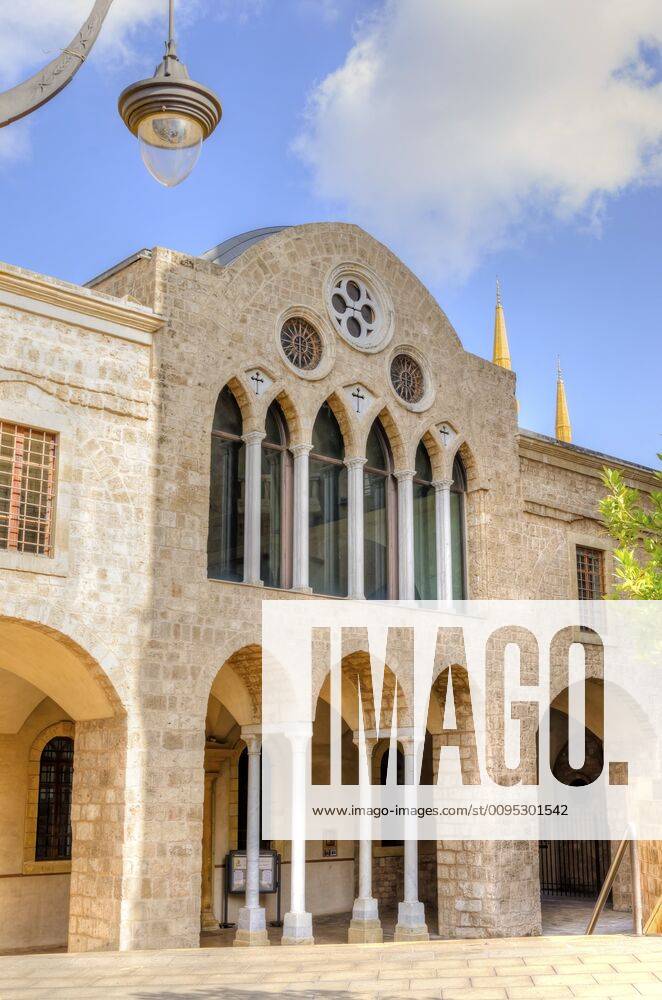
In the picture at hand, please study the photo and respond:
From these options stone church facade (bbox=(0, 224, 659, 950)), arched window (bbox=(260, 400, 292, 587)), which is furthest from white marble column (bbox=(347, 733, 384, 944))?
arched window (bbox=(260, 400, 292, 587))

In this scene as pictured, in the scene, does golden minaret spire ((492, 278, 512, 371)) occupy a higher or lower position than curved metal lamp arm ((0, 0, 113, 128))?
higher

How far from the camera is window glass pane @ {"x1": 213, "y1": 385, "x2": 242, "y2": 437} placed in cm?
1252

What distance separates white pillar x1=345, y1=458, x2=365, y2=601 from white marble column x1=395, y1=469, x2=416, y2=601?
766 mm

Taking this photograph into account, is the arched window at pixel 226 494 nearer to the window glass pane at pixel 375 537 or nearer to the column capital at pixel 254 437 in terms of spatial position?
the column capital at pixel 254 437

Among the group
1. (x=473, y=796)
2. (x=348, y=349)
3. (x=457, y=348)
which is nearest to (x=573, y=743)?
(x=473, y=796)

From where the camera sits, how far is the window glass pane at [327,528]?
43.6 ft

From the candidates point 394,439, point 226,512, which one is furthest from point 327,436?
point 226,512

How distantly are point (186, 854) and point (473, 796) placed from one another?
4795 millimetres

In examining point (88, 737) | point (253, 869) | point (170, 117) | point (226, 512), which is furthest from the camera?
point (253, 869)

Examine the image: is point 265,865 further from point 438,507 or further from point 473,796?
point 438,507

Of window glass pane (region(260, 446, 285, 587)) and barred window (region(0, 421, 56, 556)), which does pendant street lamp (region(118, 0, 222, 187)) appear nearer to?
barred window (region(0, 421, 56, 556))

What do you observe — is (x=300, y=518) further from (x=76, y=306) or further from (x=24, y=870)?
(x=24, y=870)

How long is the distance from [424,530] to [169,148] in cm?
987

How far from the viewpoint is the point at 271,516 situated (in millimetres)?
12883
